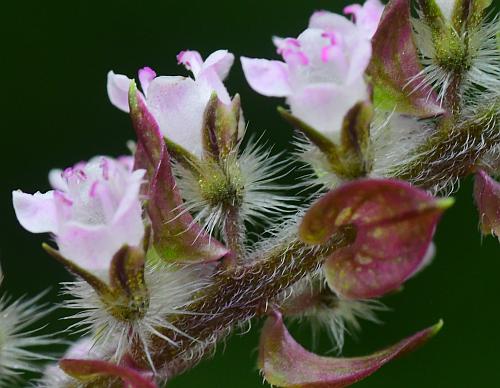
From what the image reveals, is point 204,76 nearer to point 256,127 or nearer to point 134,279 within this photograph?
point 134,279

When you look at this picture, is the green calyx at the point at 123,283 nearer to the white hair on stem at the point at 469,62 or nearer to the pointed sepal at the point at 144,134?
the pointed sepal at the point at 144,134

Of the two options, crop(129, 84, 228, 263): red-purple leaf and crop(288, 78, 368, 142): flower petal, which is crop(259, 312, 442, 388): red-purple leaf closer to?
crop(129, 84, 228, 263): red-purple leaf

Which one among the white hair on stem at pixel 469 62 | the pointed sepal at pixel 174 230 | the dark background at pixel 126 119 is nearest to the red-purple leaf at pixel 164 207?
the pointed sepal at pixel 174 230

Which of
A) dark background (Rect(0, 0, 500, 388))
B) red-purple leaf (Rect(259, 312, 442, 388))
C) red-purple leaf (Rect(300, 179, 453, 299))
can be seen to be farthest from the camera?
dark background (Rect(0, 0, 500, 388))

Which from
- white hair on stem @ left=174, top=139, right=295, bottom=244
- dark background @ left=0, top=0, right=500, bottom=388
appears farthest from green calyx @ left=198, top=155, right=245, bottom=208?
dark background @ left=0, top=0, right=500, bottom=388

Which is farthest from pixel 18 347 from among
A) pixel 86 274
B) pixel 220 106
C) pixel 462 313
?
pixel 462 313

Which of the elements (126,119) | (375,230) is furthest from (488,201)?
(126,119)
